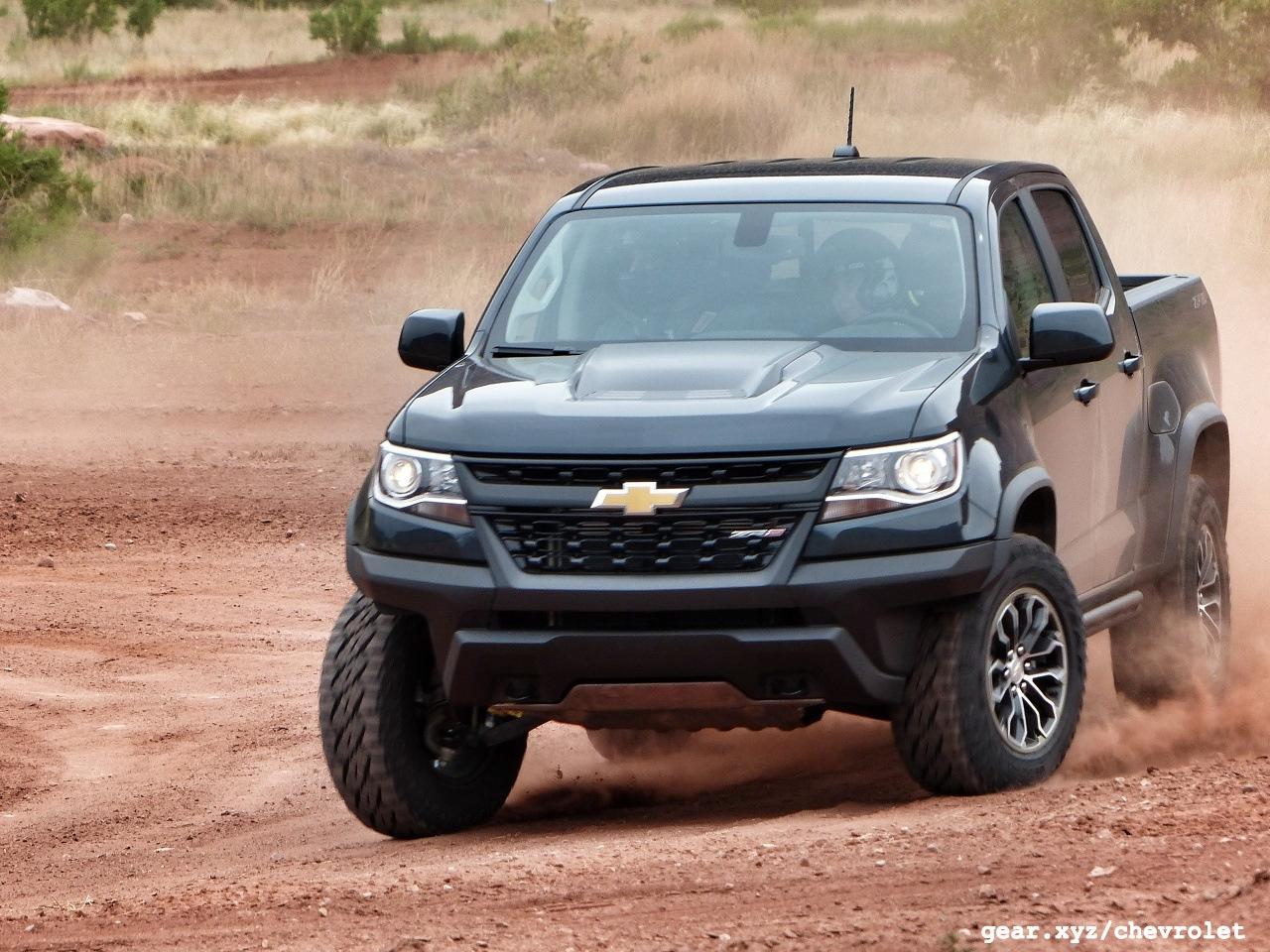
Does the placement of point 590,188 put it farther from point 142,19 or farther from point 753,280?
point 142,19

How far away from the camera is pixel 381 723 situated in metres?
5.71

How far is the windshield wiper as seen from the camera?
242 inches

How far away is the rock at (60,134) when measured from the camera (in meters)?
27.8

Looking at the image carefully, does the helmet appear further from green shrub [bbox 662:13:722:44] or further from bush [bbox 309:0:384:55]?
bush [bbox 309:0:384:55]

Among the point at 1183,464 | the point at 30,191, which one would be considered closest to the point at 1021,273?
the point at 1183,464

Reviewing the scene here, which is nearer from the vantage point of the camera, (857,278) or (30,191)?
(857,278)

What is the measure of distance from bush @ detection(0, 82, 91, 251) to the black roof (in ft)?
53.5

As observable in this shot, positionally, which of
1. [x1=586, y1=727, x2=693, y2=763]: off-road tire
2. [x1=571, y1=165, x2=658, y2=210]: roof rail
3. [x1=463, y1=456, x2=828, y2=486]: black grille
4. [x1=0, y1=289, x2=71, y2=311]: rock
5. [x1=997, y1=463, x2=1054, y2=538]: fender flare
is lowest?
[x1=0, y1=289, x2=71, y2=311]: rock

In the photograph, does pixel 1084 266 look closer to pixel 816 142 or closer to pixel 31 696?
pixel 31 696

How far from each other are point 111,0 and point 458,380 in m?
47.5

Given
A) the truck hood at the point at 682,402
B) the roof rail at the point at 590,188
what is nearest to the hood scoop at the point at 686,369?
the truck hood at the point at 682,402

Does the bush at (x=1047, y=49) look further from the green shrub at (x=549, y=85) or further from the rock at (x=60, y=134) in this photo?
the rock at (x=60, y=134)

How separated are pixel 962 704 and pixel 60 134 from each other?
24753 millimetres

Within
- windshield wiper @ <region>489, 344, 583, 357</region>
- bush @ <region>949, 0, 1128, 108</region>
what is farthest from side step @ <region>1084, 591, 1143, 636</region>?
bush @ <region>949, 0, 1128, 108</region>
